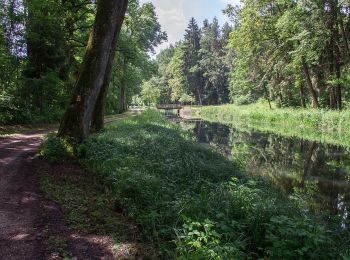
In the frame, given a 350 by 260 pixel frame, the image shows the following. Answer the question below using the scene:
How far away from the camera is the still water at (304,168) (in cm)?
994

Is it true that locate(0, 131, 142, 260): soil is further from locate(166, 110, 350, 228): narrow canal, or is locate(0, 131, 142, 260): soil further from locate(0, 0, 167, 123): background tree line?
locate(0, 0, 167, 123): background tree line

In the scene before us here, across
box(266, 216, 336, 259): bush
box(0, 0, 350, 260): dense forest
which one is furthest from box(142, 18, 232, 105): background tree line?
box(266, 216, 336, 259): bush

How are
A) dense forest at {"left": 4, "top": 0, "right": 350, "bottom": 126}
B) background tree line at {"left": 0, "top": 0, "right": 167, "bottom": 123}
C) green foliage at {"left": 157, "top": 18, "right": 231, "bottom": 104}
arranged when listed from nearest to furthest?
1. background tree line at {"left": 0, "top": 0, "right": 167, "bottom": 123}
2. dense forest at {"left": 4, "top": 0, "right": 350, "bottom": 126}
3. green foliage at {"left": 157, "top": 18, "right": 231, "bottom": 104}

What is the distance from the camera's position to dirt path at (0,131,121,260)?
5008mm

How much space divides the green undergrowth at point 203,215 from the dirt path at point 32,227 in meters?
1.01

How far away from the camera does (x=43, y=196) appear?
736 cm

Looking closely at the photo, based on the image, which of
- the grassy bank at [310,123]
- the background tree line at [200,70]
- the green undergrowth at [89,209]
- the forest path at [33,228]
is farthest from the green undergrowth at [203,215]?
the background tree line at [200,70]

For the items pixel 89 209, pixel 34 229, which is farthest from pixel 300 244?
pixel 34 229

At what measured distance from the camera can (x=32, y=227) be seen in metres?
5.80

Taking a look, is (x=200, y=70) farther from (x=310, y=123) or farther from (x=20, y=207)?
(x=20, y=207)

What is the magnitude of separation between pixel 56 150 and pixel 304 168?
32.5ft

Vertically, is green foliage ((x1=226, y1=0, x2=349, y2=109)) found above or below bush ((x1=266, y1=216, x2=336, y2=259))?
above

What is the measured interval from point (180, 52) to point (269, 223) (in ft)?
282

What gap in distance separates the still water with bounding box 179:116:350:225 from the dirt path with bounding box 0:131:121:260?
5.41m
